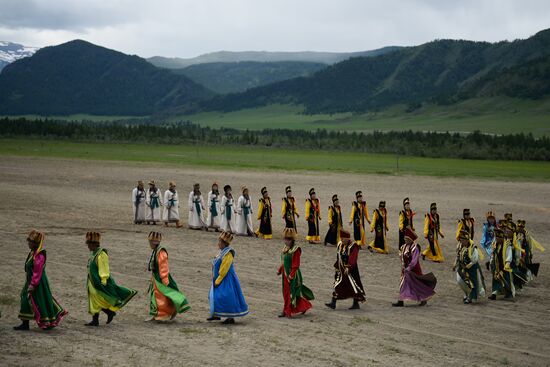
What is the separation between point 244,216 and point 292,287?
11.2 m

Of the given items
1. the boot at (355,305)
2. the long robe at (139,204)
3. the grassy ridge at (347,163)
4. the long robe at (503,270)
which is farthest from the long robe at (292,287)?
the grassy ridge at (347,163)

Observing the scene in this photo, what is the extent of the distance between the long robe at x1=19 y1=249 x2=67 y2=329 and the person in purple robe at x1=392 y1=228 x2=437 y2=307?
250 inches

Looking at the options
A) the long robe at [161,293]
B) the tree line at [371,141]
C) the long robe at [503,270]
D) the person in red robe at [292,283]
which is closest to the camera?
the long robe at [161,293]

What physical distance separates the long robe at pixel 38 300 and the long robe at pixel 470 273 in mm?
7755

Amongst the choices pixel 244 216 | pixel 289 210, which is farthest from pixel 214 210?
pixel 289 210

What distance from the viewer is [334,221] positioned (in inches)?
908

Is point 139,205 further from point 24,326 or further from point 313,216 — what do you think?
point 24,326

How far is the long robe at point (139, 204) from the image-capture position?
26391 millimetres

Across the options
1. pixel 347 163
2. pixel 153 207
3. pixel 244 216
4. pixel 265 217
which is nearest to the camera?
pixel 265 217

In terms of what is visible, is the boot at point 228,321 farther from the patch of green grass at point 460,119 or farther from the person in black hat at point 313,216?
the patch of green grass at point 460,119

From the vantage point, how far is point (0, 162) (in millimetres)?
51906

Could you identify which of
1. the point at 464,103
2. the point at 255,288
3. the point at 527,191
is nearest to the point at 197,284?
the point at 255,288

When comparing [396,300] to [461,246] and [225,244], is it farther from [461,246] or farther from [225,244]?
[225,244]

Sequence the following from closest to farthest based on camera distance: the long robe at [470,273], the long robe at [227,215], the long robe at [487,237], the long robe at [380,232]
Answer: the long robe at [470,273], the long robe at [487,237], the long robe at [380,232], the long robe at [227,215]
